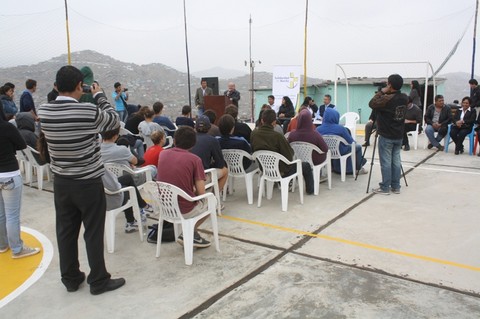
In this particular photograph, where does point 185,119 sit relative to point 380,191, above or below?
above


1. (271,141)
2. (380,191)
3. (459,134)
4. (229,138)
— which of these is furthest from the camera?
(459,134)

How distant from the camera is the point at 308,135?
5.55 m

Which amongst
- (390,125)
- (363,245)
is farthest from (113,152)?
(390,125)

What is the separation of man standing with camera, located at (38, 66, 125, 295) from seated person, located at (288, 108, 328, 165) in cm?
309

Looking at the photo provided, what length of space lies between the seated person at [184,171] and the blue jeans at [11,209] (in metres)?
1.33

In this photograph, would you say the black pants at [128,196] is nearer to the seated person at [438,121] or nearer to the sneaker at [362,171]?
the sneaker at [362,171]

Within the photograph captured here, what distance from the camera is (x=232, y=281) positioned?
3217mm

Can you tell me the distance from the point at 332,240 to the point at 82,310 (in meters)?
2.38

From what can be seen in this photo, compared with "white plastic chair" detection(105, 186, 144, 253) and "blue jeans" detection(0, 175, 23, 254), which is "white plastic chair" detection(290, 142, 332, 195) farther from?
"blue jeans" detection(0, 175, 23, 254)

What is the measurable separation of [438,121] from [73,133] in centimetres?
821

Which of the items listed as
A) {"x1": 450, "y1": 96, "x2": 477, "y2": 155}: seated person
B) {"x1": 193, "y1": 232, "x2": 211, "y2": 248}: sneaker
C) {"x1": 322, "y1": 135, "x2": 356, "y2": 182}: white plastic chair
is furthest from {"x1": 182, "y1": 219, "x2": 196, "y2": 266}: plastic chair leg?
{"x1": 450, "y1": 96, "x2": 477, "y2": 155}: seated person

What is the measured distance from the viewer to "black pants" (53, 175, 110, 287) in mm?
2900

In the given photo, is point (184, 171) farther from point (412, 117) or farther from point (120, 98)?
point (120, 98)

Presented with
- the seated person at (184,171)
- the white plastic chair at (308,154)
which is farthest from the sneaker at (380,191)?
the seated person at (184,171)
